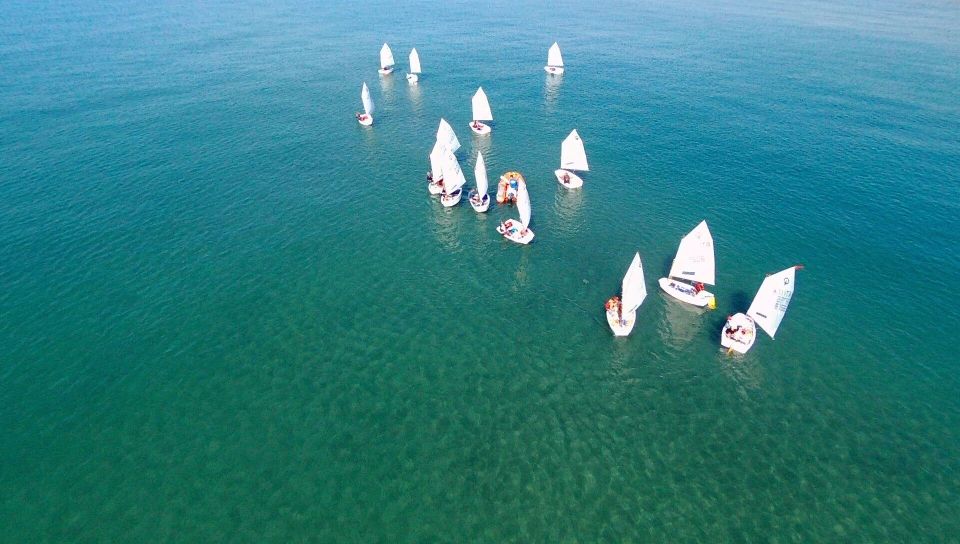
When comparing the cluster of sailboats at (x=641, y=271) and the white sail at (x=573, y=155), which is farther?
the white sail at (x=573, y=155)

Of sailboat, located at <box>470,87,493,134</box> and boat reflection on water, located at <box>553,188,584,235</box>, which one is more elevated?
sailboat, located at <box>470,87,493,134</box>

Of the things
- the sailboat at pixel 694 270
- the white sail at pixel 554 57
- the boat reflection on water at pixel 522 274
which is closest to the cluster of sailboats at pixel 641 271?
the sailboat at pixel 694 270

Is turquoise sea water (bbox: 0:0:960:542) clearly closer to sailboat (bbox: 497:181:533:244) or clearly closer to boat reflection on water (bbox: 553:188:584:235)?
boat reflection on water (bbox: 553:188:584:235)

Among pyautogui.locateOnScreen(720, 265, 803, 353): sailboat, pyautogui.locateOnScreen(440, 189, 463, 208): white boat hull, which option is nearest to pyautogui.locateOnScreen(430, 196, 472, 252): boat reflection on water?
pyautogui.locateOnScreen(440, 189, 463, 208): white boat hull

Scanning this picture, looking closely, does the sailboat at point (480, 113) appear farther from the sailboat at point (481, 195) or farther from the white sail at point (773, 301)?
the white sail at point (773, 301)

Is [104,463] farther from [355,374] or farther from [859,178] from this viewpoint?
[859,178]

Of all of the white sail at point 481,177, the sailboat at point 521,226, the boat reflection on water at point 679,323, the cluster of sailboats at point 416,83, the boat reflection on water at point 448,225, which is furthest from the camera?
the cluster of sailboats at point 416,83

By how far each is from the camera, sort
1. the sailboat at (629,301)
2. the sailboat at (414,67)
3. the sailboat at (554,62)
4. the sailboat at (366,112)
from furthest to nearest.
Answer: the sailboat at (554,62) < the sailboat at (414,67) < the sailboat at (366,112) < the sailboat at (629,301)

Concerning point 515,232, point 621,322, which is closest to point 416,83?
point 515,232
